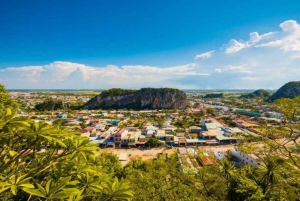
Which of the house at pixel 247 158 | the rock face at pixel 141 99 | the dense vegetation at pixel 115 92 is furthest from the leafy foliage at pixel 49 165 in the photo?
the dense vegetation at pixel 115 92

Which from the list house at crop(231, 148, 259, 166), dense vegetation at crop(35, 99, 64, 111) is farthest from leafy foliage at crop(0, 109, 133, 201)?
dense vegetation at crop(35, 99, 64, 111)

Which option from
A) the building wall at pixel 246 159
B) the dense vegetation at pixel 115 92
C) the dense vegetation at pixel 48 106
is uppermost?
the dense vegetation at pixel 115 92

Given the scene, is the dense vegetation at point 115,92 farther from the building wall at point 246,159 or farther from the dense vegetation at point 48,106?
the building wall at point 246,159

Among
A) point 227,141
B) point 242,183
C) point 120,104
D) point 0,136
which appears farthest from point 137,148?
point 120,104

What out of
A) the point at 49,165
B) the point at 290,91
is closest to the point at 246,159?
the point at 49,165

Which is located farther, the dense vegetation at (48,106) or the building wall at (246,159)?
the dense vegetation at (48,106)

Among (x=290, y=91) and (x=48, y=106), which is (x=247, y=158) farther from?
(x=290, y=91)

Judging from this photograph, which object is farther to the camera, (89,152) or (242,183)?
(242,183)

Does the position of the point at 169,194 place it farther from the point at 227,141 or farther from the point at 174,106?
the point at 174,106

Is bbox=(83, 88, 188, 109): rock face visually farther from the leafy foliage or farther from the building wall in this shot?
the leafy foliage
